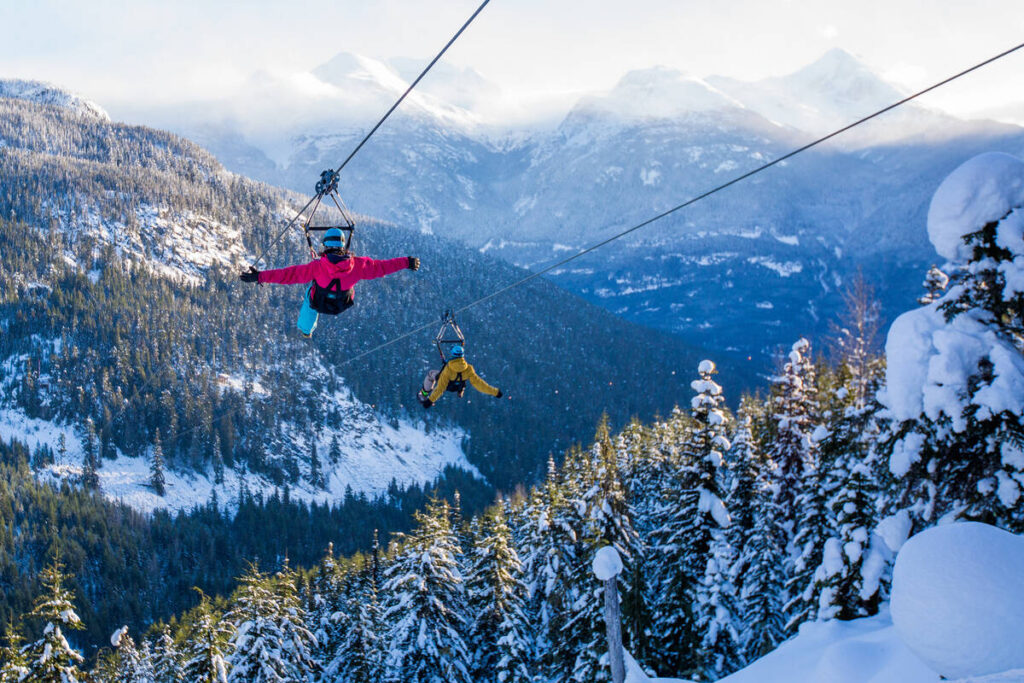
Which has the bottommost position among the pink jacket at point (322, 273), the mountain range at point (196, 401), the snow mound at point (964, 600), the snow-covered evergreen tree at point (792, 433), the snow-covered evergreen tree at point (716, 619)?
the snow-covered evergreen tree at point (716, 619)

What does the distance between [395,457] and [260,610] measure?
491 ft

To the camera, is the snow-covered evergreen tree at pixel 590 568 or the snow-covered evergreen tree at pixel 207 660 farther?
the snow-covered evergreen tree at pixel 207 660

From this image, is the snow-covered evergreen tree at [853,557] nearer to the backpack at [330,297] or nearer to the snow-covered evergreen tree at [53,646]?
the backpack at [330,297]

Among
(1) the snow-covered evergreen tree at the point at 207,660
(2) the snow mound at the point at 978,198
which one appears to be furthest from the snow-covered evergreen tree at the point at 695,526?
(1) the snow-covered evergreen tree at the point at 207,660

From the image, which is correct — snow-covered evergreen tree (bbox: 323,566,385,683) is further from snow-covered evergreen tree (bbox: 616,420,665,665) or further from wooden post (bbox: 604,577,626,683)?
wooden post (bbox: 604,577,626,683)

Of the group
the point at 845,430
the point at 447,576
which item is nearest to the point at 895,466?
the point at 845,430

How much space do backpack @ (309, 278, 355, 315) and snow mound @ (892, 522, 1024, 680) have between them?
9093mm

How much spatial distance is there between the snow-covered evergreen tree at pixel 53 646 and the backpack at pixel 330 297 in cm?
1244

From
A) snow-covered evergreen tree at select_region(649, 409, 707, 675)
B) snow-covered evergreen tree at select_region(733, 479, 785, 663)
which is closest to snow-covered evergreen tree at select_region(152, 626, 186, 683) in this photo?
snow-covered evergreen tree at select_region(649, 409, 707, 675)

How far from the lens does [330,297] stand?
1109cm

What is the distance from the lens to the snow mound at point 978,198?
8.41m

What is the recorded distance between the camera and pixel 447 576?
80.3 feet

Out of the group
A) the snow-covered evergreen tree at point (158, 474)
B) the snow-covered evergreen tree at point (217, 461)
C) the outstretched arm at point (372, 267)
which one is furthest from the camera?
the snow-covered evergreen tree at point (217, 461)

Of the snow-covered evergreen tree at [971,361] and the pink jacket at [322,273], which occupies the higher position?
the pink jacket at [322,273]
